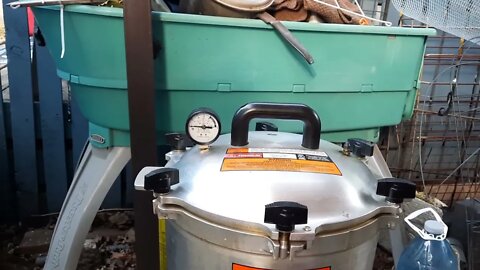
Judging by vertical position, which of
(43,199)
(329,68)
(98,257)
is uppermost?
(329,68)

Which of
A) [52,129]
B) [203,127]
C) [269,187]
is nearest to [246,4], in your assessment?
[203,127]

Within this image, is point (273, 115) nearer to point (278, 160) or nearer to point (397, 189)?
point (278, 160)

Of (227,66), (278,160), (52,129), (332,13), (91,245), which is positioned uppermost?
(332,13)

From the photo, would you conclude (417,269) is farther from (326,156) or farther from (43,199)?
(43,199)

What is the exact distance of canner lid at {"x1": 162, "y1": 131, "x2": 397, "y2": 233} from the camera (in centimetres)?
52

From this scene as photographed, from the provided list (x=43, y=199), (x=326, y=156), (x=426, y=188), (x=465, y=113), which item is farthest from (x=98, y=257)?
(x=465, y=113)

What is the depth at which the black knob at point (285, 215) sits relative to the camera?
474 mm

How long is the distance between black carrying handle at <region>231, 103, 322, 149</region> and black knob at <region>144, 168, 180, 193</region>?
0.46 ft

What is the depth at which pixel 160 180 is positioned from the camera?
0.54 meters

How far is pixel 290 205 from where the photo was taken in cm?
48

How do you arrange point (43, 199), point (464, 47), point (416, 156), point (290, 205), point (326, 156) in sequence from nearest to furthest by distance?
point (290, 205), point (326, 156), point (43, 199), point (464, 47), point (416, 156)

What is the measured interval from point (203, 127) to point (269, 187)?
0.19 m

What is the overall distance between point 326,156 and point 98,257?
1219 mm

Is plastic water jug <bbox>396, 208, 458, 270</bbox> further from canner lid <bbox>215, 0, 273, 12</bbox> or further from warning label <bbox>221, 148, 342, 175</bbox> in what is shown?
canner lid <bbox>215, 0, 273, 12</bbox>
